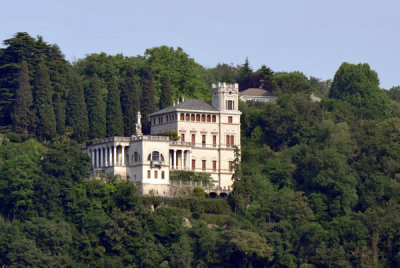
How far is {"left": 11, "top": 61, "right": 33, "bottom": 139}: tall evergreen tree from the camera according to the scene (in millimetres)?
117750

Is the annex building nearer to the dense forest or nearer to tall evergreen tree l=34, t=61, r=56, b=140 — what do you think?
the dense forest

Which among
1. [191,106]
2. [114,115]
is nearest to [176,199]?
[191,106]

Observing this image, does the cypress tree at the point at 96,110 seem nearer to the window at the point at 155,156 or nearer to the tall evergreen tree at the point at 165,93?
the tall evergreen tree at the point at 165,93

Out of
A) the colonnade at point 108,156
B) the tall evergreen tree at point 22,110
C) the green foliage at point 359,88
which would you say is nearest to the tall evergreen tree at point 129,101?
the colonnade at point 108,156

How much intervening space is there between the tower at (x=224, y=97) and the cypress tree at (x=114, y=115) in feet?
26.9

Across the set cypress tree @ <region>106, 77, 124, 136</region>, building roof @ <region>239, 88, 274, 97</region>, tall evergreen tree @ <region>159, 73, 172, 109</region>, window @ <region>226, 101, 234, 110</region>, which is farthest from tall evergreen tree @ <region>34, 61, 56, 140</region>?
building roof @ <region>239, 88, 274, 97</region>

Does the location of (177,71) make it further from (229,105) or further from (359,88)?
(359,88)

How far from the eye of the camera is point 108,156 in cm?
11256

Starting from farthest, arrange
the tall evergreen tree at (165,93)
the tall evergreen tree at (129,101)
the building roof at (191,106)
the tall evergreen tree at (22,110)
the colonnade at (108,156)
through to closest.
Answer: the tall evergreen tree at (165,93) < the tall evergreen tree at (129,101) < the tall evergreen tree at (22,110) < the building roof at (191,106) < the colonnade at (108,156)

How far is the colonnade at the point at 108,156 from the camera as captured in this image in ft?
366

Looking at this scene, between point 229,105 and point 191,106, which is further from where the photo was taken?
point 229,105

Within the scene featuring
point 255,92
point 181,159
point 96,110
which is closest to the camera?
point 181,159

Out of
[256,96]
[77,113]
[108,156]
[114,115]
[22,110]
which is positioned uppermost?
[256,96]

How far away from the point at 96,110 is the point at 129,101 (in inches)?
131
